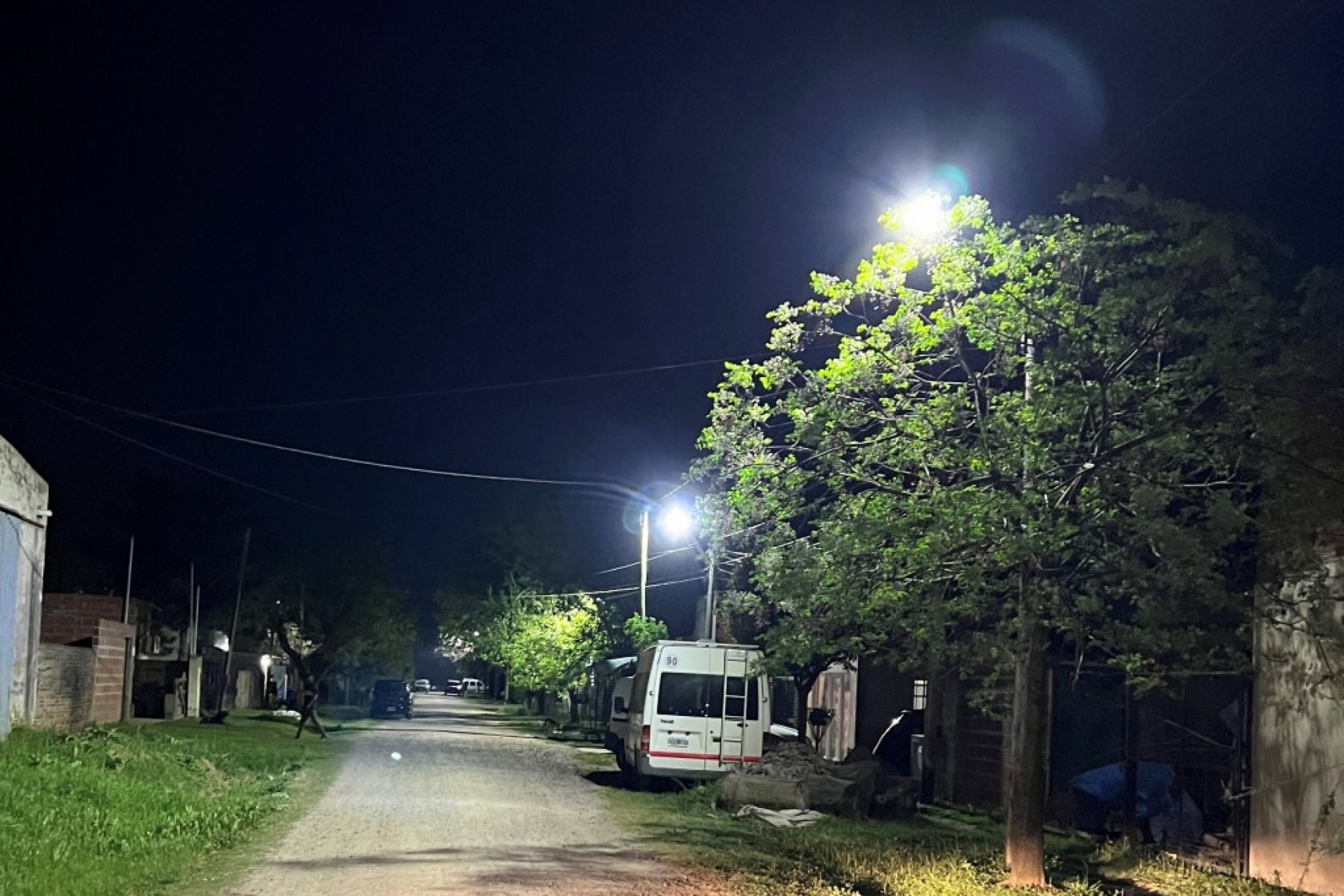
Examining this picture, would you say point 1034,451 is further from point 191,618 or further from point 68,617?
point 191,618

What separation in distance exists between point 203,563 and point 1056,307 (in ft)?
175

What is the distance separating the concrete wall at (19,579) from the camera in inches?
771

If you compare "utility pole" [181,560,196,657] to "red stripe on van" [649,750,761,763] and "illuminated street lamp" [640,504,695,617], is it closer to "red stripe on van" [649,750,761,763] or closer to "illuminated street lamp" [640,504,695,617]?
"illuminated street lamp" [640,504,695,617]

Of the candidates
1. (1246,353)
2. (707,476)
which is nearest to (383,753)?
(707,476)

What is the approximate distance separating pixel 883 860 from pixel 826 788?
4.30m

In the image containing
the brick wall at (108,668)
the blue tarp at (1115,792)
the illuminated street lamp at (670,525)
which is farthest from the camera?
the brick wall at (108,668)

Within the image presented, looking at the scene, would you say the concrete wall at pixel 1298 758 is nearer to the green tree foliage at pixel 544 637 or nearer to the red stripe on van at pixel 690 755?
the red stripe on van at pixel 690 755

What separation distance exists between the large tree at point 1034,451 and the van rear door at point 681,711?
8019mm

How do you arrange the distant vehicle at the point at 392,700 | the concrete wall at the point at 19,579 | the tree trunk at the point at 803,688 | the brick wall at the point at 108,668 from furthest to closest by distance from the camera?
the distant vehicle at the point at 392,700 < the brick wall at the point at 108,668 < the tree trunk at the point at 803,688 < the concrete wall at the point at 19,579

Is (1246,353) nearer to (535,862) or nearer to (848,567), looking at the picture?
(848,567)

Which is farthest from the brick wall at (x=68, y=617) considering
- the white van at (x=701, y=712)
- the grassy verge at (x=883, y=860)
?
the grassy verge at (x=883, y=860)

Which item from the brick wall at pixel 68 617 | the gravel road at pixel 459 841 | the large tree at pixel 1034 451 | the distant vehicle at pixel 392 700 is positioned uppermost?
the large tree at pixel 1034 451

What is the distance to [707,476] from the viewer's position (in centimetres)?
1355

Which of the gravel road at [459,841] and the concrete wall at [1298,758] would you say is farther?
the concrete wall at [1298,758]
